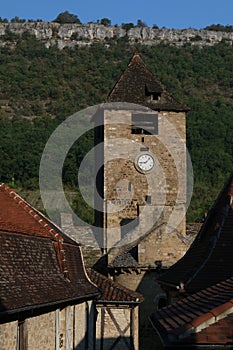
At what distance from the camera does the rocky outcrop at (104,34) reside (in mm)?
74000


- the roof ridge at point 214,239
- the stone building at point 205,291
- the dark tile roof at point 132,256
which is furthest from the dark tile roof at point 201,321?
the dark tile roof at point 132,256

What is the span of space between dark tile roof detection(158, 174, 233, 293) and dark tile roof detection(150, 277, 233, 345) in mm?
4354

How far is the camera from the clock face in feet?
95.9

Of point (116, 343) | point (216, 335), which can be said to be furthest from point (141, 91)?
point (216, 335)

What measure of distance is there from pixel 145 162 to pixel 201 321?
22.8m

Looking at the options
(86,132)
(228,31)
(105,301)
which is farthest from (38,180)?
(105,301)

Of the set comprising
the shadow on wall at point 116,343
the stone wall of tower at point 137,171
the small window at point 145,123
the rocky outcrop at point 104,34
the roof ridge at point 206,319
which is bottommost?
the shadow on wall at point 116,343

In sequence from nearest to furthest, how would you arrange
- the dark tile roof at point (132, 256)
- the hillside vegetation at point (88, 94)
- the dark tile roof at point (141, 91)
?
the dark tile roof at point (132, 256), the dark tile roof at point (141, 91), the hillside vegetation at point (88, 94)

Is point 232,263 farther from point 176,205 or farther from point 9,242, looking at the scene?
point 176,205

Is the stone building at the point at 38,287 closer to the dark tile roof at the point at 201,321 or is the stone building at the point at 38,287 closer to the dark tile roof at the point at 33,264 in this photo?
the dark tile roof at the point at 33,264

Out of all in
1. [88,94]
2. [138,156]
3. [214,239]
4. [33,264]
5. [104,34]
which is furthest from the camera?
[104,34]

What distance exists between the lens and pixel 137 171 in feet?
95.6

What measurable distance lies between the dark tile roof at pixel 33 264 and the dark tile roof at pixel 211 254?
6.86 ft

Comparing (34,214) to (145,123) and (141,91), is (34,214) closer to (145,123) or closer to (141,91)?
(145,123)
